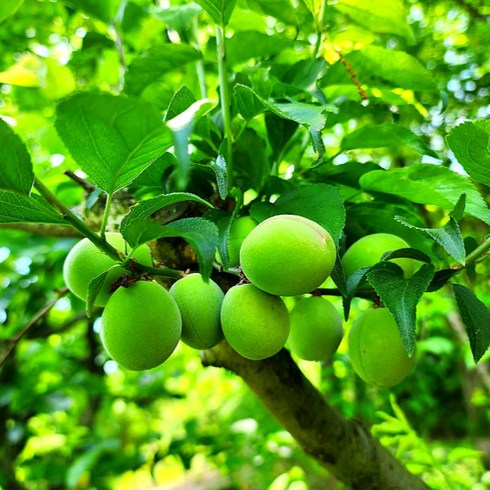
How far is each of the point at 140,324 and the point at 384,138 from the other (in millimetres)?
440

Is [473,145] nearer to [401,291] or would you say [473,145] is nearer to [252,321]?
[401,291]

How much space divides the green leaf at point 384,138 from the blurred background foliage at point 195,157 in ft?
0.11

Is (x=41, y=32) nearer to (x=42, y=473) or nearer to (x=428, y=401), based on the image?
(x=42, y=473)

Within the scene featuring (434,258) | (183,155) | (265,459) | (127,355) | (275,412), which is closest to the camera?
(183,155)

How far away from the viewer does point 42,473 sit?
153 centimetres

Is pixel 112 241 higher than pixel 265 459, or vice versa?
pixel 112 241

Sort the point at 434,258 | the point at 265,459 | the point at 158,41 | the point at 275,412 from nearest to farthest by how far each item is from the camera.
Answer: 1. the point at 434,258
2. the point at 275,412
3. the point at 158,41
4. the point at 265,459

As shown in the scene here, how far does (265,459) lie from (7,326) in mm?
930

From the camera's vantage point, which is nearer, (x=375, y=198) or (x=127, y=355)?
(x=127, y=355)

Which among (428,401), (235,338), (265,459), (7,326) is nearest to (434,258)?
(235,338)

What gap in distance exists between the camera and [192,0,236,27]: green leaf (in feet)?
2.08

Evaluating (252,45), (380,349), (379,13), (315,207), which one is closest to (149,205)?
(315,207)

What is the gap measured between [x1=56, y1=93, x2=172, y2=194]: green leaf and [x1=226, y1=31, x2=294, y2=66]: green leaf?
424 millimetres

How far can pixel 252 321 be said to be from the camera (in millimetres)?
539
